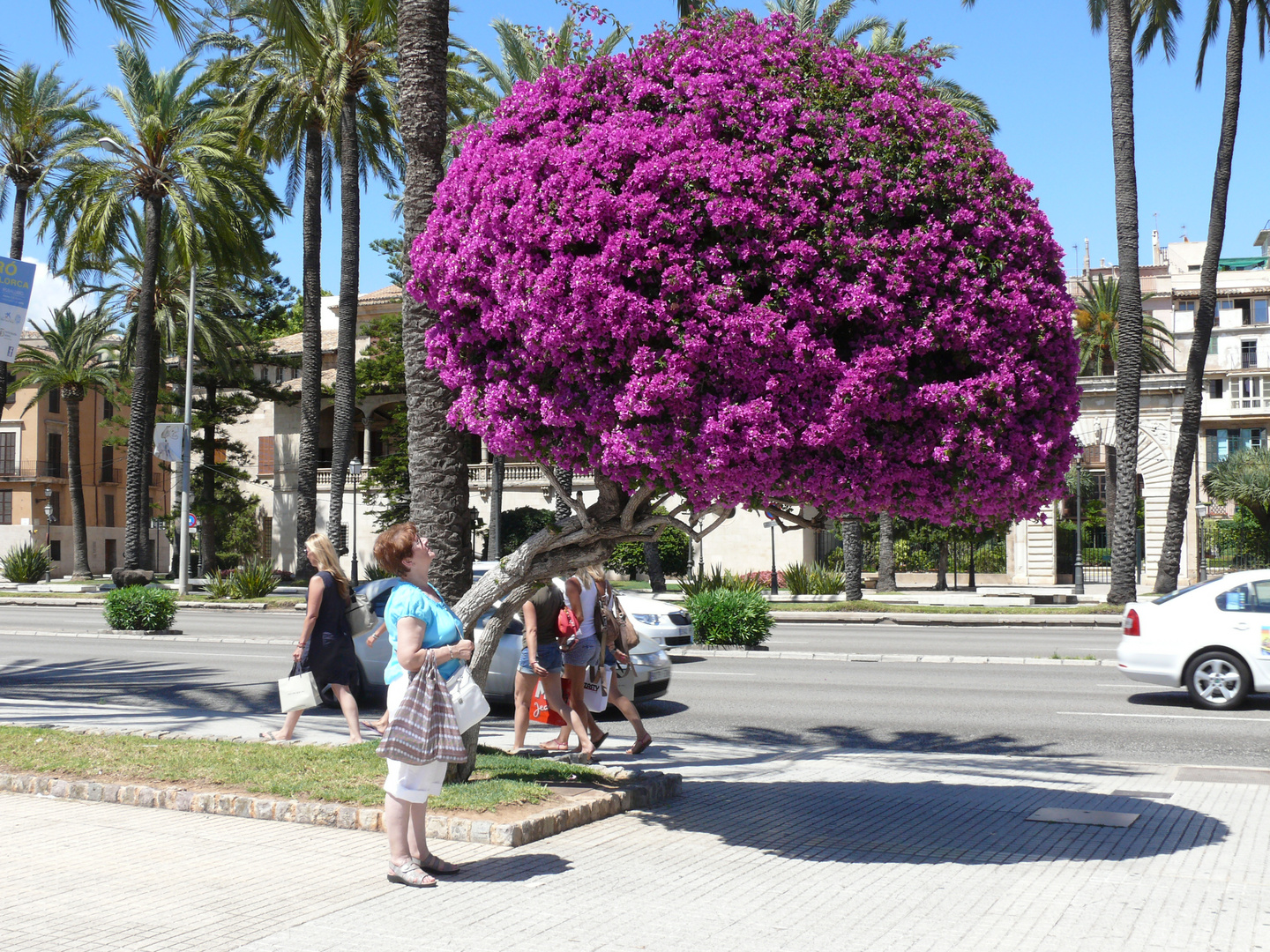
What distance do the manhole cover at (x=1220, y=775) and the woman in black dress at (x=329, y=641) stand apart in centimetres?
664

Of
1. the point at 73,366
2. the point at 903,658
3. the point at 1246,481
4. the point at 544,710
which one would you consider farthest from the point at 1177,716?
the point at 73,366

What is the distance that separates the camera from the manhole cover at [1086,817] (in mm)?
7434

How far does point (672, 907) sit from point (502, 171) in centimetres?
415

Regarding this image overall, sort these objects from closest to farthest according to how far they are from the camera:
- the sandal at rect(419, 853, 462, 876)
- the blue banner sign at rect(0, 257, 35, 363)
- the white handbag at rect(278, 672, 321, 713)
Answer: the sandal at rect(419, 853, 462, 876) < the white handbag at rect(278, 672, 321, 713) < the blue banner sign at rect(0, 257, 35, 363)

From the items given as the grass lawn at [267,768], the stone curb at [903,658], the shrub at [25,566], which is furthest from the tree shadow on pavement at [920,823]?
the shrub at [25,566]

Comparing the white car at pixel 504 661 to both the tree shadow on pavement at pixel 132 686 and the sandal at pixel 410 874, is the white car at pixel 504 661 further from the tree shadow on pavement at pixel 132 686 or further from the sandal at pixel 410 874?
the sandal at pixel 410 874

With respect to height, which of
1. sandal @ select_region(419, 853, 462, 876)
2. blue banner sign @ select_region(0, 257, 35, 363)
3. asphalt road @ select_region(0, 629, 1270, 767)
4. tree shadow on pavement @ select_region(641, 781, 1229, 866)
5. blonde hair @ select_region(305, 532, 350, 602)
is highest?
blue banner sign @ select_region(0, 257, 35, 363)

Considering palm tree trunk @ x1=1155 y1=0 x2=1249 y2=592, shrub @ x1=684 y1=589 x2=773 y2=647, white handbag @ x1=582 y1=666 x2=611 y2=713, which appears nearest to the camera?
white handbag @ x1=582 y1=666 x2=611 y2=713

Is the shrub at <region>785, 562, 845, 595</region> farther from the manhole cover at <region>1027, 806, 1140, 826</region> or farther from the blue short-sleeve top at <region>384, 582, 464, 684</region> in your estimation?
the blue short-sleeve top at <region>384, 582, 464, 684</region>

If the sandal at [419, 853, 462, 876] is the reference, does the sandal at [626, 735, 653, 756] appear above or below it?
below

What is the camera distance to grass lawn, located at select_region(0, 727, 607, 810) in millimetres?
7273

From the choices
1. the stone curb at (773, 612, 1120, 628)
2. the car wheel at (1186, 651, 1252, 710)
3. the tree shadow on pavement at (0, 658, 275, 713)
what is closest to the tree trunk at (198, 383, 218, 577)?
the stone curb at (773, 612, 1120, 628)

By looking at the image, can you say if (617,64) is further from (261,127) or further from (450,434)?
(261,127)

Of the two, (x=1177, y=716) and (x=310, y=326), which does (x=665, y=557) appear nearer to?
(x=310, y=326)
